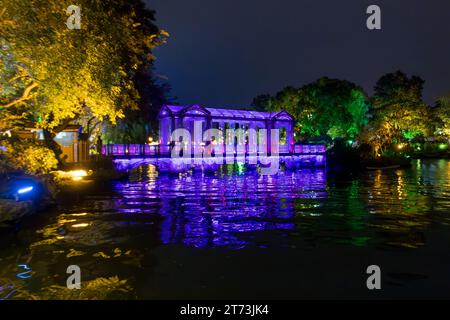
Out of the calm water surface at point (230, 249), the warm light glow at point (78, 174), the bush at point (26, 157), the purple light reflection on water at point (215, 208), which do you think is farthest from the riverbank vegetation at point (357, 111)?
the bush at point (26, 157)

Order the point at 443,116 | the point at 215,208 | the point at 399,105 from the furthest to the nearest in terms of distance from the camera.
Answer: the point at 443,116 < the point at 399,105 < the point at 215,208

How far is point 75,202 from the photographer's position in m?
18.9

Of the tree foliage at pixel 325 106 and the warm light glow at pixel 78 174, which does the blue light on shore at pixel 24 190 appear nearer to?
the warm light glow at pixel 78 174

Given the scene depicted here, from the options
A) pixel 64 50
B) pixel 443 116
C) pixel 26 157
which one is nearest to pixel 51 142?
pixel 26 157

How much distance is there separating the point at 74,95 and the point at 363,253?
11246 mm

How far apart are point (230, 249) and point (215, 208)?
670cm

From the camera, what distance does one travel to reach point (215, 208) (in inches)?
679

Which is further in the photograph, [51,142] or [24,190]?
Result: [51,142]

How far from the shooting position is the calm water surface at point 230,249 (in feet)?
25.8

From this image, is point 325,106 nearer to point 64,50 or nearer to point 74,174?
point 74,174

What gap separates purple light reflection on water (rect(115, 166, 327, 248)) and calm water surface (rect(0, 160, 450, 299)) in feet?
0.18

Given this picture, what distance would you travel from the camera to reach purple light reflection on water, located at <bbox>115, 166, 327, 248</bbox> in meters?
12.2

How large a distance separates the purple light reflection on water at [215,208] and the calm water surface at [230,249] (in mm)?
56

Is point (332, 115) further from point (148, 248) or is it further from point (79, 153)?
point (148, 248)
